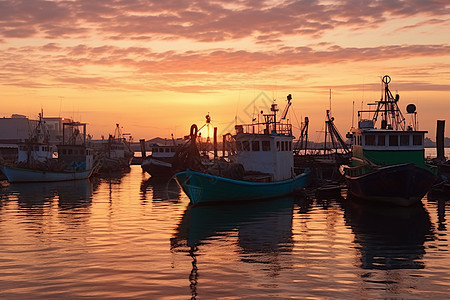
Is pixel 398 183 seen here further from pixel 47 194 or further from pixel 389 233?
pixel 47 194

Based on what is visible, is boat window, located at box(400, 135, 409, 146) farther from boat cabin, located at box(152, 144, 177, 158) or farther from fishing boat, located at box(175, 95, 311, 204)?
boat cabin, located at box(152, 144, 177, 158)

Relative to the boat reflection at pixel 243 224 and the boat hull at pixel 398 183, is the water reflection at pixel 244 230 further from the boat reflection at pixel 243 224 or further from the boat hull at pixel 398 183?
the boat hull at pixel 398 183

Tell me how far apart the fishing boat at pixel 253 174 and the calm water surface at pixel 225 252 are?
122 centimetres

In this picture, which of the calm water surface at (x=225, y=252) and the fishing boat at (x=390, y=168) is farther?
the fishing boat at (x=390, y=168)

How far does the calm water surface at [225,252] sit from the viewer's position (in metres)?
13.9

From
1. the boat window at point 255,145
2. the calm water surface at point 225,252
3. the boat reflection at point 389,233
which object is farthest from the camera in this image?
the boat window at point 255,145

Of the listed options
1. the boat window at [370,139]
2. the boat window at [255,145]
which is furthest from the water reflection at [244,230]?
the boat window at [370,139]

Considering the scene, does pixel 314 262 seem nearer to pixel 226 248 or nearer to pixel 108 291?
pixel 226 248

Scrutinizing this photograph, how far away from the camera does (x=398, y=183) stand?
3125 centimetres

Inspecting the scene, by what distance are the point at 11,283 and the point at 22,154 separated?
54.2 metres

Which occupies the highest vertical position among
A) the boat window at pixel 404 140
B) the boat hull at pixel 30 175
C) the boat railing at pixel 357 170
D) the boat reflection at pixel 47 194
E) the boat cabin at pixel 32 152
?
the boat window at pixel 404 140

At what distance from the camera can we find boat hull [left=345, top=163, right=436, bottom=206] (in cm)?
3073

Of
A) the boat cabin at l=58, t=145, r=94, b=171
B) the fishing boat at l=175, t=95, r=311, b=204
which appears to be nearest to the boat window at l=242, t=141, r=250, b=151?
the fishing boat at l=175, t=95, r=311, b=204

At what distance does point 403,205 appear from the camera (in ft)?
106
